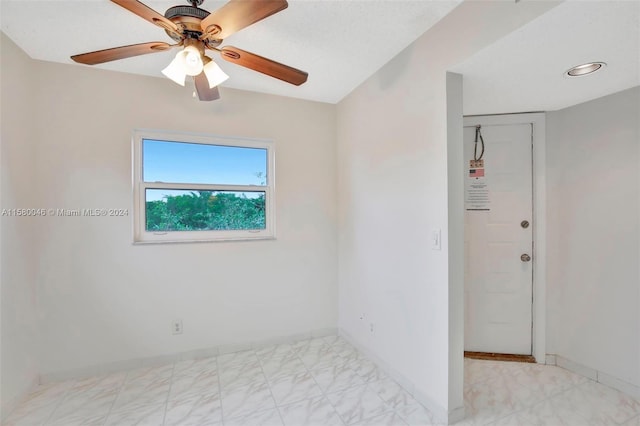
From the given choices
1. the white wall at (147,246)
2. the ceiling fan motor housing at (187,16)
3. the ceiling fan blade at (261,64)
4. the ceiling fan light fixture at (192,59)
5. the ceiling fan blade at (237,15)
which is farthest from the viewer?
the white wall at (147,246)

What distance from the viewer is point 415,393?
2070mm

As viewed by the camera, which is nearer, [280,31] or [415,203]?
[280,31]

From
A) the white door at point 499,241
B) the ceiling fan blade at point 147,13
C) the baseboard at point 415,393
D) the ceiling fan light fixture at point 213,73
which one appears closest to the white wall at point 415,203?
the baseboard at point 415,393

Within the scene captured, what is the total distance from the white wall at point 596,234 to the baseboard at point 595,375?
0.03 m

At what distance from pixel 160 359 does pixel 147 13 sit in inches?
101

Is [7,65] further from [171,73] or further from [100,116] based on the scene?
[171,73]

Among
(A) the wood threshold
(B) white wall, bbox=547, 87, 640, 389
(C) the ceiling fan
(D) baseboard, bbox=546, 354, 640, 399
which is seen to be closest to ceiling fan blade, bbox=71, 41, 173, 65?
(C) the ceiling fan

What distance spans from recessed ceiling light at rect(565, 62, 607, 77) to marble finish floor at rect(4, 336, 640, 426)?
213 centimetres

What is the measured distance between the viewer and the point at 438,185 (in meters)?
1.88

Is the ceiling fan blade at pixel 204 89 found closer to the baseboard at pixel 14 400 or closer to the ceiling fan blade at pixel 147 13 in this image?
the ceiling fan blade at pixel 147 13

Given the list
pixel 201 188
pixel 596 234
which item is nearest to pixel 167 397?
pixel 201 188

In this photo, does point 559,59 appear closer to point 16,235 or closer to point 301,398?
point 301,398

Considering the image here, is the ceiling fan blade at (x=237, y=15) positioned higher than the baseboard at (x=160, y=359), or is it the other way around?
the ceiling fan blade at (x=237, y=15)

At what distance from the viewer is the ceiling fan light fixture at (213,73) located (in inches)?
65.9
